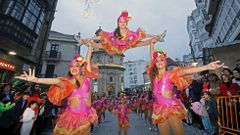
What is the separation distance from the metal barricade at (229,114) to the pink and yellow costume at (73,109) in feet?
11.8

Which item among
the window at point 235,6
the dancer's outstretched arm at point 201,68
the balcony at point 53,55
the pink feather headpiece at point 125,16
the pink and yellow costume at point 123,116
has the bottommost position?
the pink and yellow costume at point 123,116

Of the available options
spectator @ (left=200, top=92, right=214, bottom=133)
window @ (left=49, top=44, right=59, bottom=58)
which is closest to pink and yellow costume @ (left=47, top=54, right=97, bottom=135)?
spectator @ (left=200, top=92, right=214, bottom=133)

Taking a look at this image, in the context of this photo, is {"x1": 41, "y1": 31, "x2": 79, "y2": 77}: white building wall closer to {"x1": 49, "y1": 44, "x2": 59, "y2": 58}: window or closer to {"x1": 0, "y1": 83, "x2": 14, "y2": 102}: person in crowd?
{"x1": 49, "y1": 44, "x2": 59, "y2": 58}: window

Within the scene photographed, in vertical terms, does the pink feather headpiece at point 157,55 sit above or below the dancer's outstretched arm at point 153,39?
below

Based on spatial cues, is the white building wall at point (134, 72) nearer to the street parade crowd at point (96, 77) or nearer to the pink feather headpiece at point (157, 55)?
the street parade crowd at point (96, 77)

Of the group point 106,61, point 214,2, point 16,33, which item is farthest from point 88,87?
point 106,61

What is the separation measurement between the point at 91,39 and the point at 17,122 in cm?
414

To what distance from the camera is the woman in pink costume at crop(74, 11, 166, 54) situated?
3.43 m

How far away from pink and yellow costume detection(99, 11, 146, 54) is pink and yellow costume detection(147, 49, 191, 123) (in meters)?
1.02

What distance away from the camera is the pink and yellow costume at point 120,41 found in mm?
3428

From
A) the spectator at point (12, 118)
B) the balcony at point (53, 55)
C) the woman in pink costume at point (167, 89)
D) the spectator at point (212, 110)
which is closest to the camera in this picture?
the woman in pink costume at point (167, 89)

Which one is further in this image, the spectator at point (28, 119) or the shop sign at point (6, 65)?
the shop sign at point (6, 65)

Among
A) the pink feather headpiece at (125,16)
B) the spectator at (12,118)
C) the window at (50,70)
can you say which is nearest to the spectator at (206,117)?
the pink feather headpiece at (125,16)

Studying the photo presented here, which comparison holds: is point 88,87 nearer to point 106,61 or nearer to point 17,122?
point 17,122
